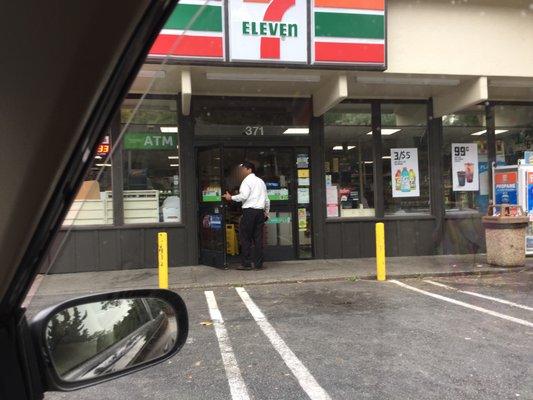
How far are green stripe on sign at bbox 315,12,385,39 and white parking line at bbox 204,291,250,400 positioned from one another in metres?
5.33

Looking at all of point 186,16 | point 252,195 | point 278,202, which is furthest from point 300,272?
point 186,16

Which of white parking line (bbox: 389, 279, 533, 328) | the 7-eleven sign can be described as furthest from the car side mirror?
the 7-eleven sign

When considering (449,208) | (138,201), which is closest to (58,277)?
(138,201)

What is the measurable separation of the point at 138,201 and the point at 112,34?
32.4ft

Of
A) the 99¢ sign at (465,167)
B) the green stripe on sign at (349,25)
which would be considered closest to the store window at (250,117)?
the green stripe on sign at (349,25)

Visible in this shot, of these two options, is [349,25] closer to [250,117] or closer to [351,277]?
[250,117]

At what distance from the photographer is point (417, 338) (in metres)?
5.45

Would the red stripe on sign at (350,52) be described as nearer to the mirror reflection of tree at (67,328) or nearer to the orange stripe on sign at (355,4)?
the orange stripe on sign at (355,4)

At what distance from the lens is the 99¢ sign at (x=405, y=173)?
11672 millimetres

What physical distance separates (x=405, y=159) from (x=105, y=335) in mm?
10787

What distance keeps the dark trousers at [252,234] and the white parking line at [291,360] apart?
298 cm

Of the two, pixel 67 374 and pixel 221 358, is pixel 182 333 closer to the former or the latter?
pixel 67 374

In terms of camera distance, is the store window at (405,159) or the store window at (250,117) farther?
the store window at (405,159)

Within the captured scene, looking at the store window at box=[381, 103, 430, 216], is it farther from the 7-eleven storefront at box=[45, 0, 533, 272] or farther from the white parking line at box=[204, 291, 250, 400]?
the white parking line at box=[204, 291, 250, 400]
